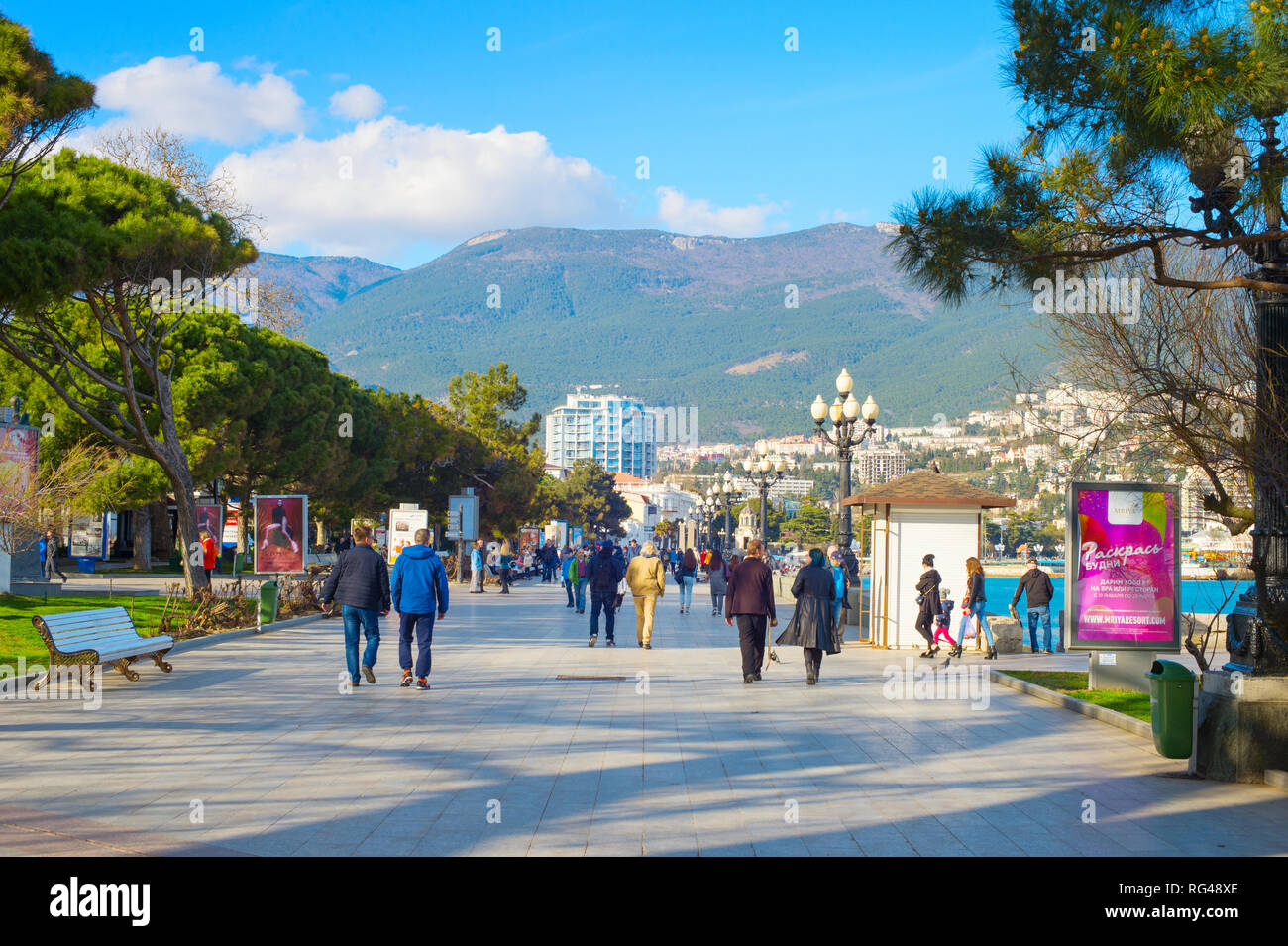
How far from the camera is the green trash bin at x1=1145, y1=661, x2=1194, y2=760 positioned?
8.43 m

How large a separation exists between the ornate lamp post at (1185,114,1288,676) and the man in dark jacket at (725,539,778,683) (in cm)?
613

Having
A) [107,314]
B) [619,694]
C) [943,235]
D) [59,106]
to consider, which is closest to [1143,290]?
[943,235]

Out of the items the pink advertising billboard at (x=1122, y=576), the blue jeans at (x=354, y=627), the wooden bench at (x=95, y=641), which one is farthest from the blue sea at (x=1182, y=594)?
the wooden bench at (x=95, y=641)

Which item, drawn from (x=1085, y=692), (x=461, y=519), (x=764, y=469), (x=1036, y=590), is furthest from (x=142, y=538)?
(x=1085, y=692)

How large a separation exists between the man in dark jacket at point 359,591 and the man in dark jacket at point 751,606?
13.4 ft

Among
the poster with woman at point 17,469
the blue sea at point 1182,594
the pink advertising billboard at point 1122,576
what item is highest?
the poster with woman at point 17,469

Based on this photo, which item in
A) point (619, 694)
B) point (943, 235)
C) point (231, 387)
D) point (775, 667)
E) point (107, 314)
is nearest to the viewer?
point (943, 235)

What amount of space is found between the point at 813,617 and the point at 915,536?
19.4 ft

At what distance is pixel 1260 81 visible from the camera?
22.0 feet

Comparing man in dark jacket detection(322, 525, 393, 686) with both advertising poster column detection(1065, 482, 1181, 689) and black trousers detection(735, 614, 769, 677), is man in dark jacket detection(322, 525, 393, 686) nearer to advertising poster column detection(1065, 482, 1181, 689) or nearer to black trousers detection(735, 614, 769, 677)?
black trousers detection(735, 614, 769, 677)

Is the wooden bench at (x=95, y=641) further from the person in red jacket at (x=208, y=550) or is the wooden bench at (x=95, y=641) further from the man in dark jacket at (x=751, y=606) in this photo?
the person in red jacket at (x=208, y=550)

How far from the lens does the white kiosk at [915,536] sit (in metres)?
19.0
